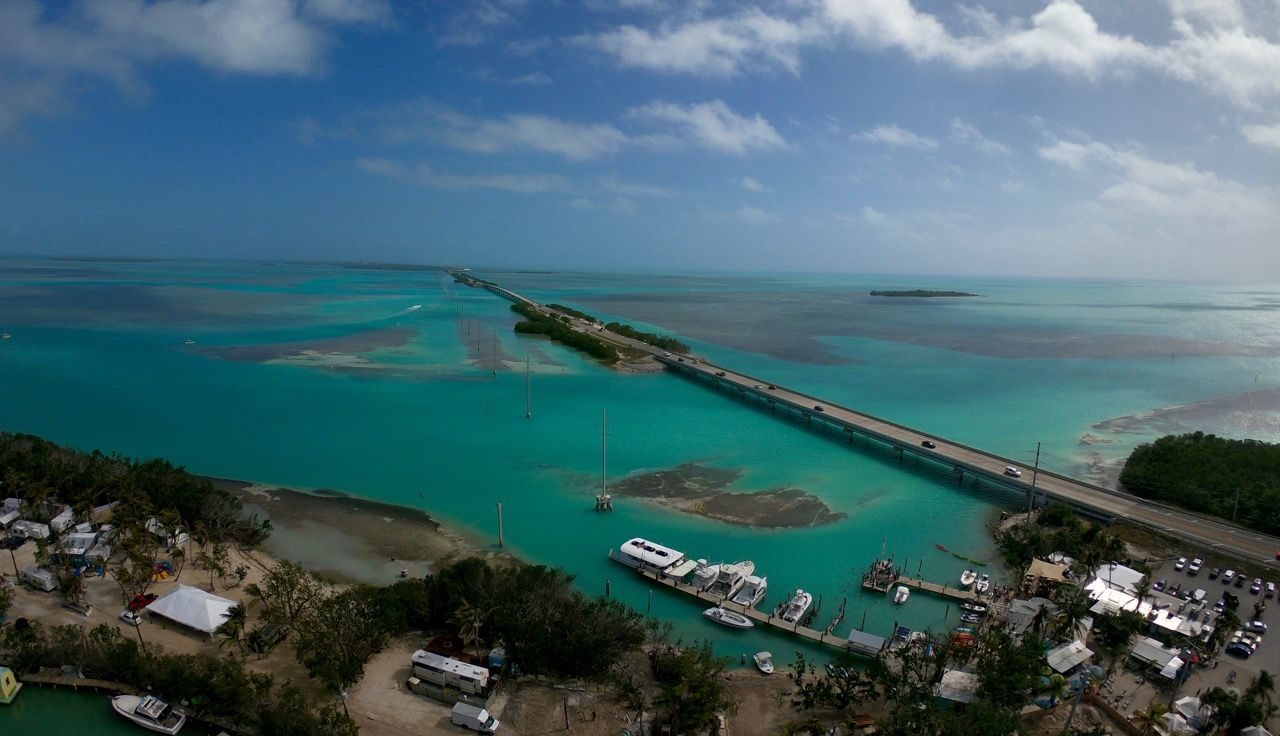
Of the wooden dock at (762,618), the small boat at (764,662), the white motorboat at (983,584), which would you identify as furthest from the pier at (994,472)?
the small boat at (764,662)

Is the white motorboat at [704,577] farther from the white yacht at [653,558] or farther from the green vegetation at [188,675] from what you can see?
the green vegetation at [188,675]

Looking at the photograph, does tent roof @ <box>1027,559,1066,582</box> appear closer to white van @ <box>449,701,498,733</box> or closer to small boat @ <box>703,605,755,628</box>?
small boat @ <box>703,605,755,628</box>

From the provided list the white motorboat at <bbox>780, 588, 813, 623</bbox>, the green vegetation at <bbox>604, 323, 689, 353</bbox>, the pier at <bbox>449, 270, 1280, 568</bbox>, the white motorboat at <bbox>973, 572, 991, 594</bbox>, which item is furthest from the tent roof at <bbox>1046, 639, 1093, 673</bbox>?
the green vegetation at <bbox>604, 323, 689, 353</bbox>

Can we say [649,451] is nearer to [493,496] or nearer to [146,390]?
[493,496]

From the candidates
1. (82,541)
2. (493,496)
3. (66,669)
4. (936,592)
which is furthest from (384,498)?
(936,592)

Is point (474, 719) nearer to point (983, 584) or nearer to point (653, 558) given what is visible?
point (653, 558)

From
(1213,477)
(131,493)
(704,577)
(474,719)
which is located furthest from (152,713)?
(1213,477)
